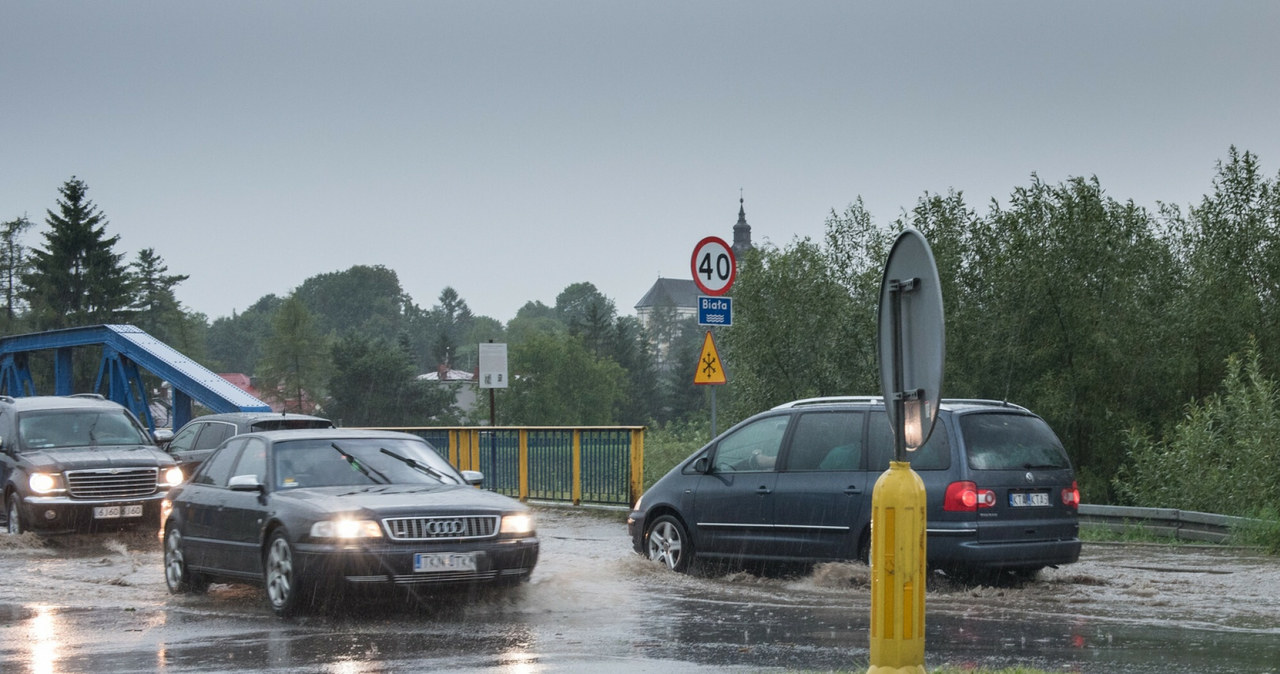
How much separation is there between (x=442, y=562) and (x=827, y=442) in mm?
3764

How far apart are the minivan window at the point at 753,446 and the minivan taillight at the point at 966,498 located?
1.80m

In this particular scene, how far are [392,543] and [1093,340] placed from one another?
935 inches

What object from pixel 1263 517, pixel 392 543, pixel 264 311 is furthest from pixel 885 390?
pixel 264 311

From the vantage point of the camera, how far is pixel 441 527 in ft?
34.7

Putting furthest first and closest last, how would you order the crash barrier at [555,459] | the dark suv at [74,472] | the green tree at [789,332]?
the green tree at [789,332]
the crash barrier at [555,459]
the dark suv at [74,472]

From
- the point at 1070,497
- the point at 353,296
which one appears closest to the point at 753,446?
the point at 1070,497

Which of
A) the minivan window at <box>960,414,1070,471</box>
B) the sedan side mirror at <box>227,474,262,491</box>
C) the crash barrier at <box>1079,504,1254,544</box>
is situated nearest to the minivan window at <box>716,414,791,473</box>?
the minivan window at <box>960,414,1070,471</box>

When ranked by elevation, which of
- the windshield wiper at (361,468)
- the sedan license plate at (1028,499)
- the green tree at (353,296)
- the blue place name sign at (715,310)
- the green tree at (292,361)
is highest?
the green tree at (353,296)

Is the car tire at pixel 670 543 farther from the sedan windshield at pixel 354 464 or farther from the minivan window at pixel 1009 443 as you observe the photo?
the minivan window at pixel 1009 443

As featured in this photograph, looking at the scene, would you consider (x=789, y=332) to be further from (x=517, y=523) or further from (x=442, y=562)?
(x=442, y=562)

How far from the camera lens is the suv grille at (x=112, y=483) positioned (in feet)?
56.9

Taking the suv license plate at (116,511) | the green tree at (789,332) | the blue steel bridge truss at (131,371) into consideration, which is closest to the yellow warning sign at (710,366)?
the suv license plate at (116,511)

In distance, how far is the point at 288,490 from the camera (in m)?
11.2

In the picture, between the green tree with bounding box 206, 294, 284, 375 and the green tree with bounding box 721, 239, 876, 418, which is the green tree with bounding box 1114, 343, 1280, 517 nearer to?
the green tree with bounding box 721, 239, 876, 418
